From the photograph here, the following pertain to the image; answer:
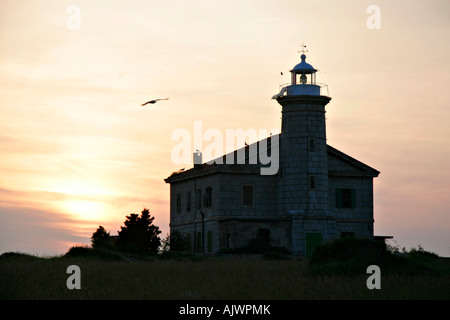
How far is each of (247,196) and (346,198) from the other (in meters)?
7.08

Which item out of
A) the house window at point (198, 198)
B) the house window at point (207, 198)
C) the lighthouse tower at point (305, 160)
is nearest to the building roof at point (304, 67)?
the lighthouse tower at point (305, 160)

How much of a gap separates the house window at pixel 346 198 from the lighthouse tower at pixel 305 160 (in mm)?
3371

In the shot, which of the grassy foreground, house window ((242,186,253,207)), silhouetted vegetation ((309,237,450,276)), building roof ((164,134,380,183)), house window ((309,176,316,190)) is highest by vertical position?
building roof ((164,134,380,183))

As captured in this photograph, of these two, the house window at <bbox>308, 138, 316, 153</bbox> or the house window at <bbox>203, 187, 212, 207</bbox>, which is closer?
the house window at <bbox>308, 138, 316, 153</bbox>

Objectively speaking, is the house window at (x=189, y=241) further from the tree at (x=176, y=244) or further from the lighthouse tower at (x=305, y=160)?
the lighthouse tower at (x=305, y=160)

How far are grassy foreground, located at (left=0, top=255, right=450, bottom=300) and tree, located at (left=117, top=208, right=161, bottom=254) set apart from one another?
15.5 m

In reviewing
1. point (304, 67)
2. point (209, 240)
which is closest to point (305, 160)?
point (304, 67)

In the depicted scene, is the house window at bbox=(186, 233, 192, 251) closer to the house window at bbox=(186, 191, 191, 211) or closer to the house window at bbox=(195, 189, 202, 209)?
the house window at bbox=(186, 191, 191, 211)

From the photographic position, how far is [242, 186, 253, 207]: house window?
5147 cm

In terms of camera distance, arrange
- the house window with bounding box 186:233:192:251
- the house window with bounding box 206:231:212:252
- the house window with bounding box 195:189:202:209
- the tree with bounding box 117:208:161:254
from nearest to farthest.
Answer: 1. the tree with bounding box 117:208:161:254
2. the house window with bounding box 206:231:212:252
3. the house window with bounding box 195:189:202:209
4. the house window with bounding box 186:233:192:251

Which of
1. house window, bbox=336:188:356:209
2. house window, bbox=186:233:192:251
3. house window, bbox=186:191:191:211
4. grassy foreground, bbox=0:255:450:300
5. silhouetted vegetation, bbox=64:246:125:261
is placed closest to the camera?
grassy foreground, bbox=0:255:450:300

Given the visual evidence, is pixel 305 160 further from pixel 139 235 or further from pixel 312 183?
pixel 139 235

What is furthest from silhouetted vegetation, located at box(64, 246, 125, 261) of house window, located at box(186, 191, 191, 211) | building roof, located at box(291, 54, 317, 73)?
building roof, located at box(291, 54, 317, 73)
